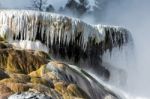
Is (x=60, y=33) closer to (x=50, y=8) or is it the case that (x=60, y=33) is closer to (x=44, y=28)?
(x=44, y=28)

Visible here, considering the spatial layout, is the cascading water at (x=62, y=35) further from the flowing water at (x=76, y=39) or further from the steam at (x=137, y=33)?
the steam at (x=137, y=33)

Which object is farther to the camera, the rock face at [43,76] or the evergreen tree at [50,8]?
the evergreen tree at [50,8]

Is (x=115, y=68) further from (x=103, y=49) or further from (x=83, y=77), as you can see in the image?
(x=83, y=77)

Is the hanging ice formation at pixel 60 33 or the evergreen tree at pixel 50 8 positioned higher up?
the hanging ice formation at pixel 60 33

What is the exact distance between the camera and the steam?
29812 mm

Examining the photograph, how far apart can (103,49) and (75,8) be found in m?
35.1

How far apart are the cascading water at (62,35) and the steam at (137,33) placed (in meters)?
2.22

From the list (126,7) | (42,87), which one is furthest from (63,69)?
(126,7)

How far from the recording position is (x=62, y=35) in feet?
76.5

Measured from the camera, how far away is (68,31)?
2331 cm

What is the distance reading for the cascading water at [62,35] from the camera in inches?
882

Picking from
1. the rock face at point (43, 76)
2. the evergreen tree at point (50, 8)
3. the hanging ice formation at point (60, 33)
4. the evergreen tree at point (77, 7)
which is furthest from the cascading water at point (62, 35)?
the evergreen tree at point (50, 8)

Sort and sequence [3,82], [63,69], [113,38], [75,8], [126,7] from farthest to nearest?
[126,7] < [75,8] < [113,38] < [63,69] < [3,82]

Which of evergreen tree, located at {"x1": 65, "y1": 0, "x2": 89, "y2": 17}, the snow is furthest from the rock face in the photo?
evergreen tree, located at {"x1": 65, "y1": 0, "x2": 89, "y2": 17}
